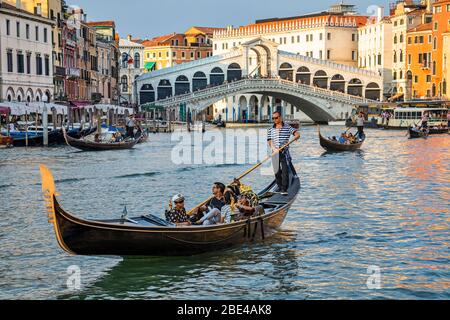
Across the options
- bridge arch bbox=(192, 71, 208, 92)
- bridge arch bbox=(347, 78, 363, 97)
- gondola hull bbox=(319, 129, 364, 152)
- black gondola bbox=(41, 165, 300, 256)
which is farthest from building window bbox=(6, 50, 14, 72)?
bridge arch bbox=(347, 78, 363, 97)

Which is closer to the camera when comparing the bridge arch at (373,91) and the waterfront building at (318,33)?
the bridge arch at (373,91)

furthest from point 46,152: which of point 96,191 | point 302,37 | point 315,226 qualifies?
point 302,37

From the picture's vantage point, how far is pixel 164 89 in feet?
179

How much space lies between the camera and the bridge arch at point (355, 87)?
56.8 m

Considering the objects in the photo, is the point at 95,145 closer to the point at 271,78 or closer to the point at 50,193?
the point at 50,193

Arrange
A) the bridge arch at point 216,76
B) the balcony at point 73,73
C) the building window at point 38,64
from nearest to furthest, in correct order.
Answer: the building window at point 38,64 < the balcony at point 73,73 < the bridge arch at point 216,76

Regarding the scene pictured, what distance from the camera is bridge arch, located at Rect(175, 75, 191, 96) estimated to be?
180 ft

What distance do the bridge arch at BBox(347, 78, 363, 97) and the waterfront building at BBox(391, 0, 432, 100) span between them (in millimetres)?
2642

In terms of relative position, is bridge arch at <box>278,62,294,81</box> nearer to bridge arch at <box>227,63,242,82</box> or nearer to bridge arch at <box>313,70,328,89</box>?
bridge arch at <box>313,70,328,89</box>

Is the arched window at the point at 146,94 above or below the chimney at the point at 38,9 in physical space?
below

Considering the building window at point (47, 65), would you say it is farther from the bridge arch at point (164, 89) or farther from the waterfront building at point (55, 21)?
the bridge arch at point (164, 89)

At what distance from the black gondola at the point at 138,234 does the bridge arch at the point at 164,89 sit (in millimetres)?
45840

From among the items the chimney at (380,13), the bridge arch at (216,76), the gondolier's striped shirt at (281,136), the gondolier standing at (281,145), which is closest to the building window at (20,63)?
the gondolier standing at (281,145)

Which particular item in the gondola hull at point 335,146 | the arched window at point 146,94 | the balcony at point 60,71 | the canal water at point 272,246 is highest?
the balcony at point 60,71
